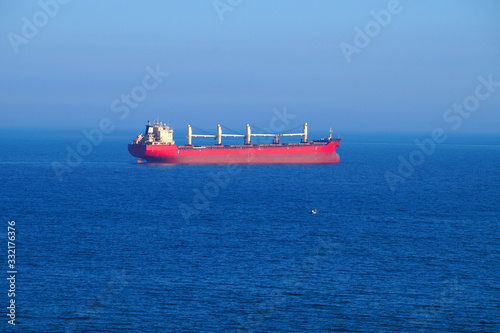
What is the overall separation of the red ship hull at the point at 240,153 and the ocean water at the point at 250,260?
33.8 m

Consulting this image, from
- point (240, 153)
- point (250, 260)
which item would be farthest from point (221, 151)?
point (250, 260)

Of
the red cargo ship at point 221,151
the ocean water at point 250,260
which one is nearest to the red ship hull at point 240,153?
the red cargo ship at point 221,151

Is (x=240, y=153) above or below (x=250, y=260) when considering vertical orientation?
above

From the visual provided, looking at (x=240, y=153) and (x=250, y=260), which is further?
(x=240, y=153)

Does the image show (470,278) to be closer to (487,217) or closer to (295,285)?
(295,285)

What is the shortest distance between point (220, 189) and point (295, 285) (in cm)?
4666

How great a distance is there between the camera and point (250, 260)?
4225 cm

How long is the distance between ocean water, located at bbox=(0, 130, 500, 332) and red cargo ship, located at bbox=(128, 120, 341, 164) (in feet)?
111

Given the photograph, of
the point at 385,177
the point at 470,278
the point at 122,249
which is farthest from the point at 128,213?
the point at 385,177

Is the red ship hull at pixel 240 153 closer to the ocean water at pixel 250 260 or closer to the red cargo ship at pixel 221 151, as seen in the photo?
the red cargo ship at pixel 221 151

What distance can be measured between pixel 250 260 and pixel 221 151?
7683 cm

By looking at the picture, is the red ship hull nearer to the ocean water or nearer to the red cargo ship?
the red cargo ship

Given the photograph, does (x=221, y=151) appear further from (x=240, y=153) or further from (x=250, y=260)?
(x=250, y=260)

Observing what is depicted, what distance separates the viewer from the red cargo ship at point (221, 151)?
114625mm
